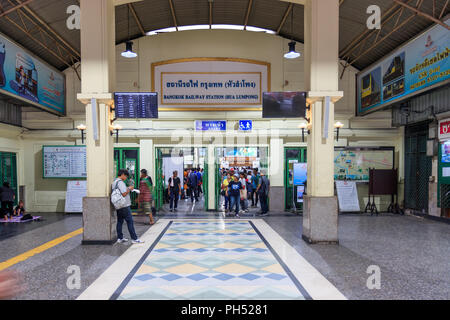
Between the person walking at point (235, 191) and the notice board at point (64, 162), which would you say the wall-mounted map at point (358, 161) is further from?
the notice board at point (64, 162)

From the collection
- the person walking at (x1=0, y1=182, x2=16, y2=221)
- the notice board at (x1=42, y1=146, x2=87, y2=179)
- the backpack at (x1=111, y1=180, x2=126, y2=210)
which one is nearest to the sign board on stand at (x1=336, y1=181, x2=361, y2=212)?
the backpack at (x1=111, y1=180, x2=126, y2=210)

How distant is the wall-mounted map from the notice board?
892cm

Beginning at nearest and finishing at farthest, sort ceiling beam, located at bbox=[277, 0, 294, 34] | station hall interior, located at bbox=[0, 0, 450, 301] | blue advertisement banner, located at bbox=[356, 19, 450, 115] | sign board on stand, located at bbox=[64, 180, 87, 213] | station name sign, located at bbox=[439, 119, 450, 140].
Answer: station hall interior, located at bbox=[0, 0, 450, 301] < blue advertisement banner, located at bbox=[356, 19, 450, 115] < station name sign, located at bbox=[439, 119, 450, 140] < ceiling beam, located at bbox=[277, 0, 294, 34] < sign board on stand, located at bbox=[64, 180, 87, 213]

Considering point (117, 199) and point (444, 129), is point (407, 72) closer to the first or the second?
point (444, 129)

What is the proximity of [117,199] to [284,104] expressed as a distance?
12.4 feet

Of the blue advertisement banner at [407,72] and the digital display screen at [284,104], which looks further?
the blue advertisement banner at [407,72]

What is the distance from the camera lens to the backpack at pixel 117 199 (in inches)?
233

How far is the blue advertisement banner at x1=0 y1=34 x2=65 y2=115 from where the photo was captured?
7.54 meters

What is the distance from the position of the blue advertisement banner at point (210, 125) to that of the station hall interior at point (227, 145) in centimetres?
4

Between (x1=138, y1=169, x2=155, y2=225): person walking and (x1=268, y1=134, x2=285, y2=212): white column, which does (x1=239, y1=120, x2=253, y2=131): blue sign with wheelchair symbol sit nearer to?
(x1=268, y1=134, x2=285, y2=212): white column

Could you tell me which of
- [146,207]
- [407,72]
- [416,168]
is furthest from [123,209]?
[416,168]

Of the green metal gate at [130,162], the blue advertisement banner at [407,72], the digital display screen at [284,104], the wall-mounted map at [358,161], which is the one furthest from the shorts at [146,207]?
the blue advertisement banner at [407,72]

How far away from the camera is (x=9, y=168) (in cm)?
1022
